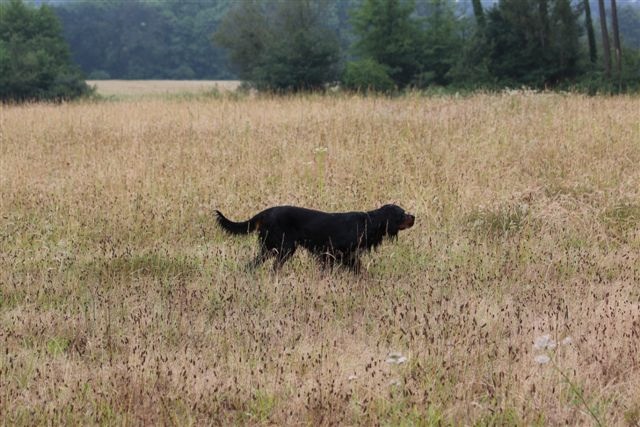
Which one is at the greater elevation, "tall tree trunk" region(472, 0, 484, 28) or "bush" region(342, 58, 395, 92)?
"tall tree trunk" region(472, 0, 484, 28)

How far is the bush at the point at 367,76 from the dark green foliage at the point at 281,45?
47.7 inches

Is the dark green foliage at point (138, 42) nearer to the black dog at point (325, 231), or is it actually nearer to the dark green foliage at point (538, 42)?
the dark green foliage at point (538, 42)

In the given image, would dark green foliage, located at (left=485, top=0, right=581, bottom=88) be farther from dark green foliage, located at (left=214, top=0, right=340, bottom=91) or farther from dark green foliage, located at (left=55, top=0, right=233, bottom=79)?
dark green foliage, located at (left=55, top=0, right=233, bottom=79)

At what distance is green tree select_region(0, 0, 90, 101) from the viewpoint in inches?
1284

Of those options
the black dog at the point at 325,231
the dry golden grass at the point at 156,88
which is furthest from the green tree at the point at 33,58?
the black dog at the point at 325,231

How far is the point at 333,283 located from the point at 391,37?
1147 inches

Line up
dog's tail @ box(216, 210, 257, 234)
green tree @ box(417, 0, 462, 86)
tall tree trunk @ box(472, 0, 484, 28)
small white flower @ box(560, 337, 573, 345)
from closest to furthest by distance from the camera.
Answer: small white flower @ box(560, 337, 573, 345) < dog's tail @ box(216, 210, 257, 234) < tall tree trunk @ box(472, 0, 484, 28) < green tree @ box(417, 0, 462, 86)

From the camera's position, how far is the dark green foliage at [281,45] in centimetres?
2995

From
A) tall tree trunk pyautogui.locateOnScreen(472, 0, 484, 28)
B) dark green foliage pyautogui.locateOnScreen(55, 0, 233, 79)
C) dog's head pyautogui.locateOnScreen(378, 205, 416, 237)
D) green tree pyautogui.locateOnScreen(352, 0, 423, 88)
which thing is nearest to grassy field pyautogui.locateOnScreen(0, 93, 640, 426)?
dog's head pyautogui.locateOnScreen(378, 205, 416, 237)

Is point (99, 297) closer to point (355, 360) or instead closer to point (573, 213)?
point (355, 360)

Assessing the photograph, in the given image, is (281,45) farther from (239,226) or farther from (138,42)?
(138,42)

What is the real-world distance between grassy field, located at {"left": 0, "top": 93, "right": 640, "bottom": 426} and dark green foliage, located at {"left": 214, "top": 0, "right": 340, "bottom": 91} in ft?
61.7

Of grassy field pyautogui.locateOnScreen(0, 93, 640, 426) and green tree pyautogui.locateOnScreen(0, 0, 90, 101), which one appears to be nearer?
grassy field pyautogui.locateOnScreen(0, 93, 640, 426)

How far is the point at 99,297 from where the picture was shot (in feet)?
17.2
